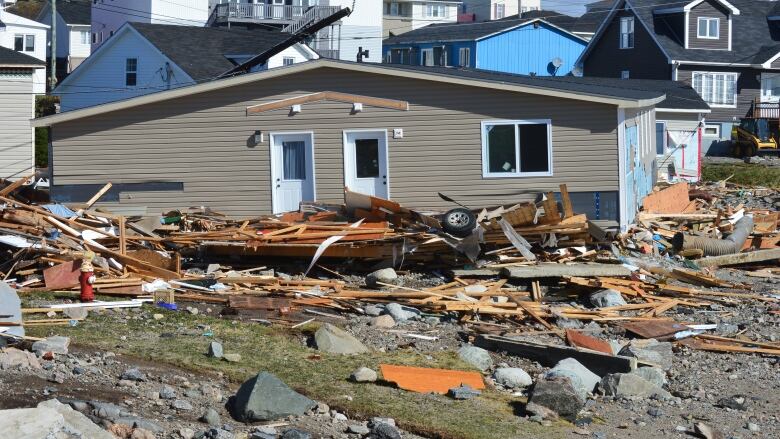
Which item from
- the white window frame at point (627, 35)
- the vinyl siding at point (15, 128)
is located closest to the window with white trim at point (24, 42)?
the white window frame at point (627, 35)

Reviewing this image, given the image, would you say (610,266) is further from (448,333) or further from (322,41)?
(322,41)

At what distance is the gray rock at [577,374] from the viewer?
11.5 m

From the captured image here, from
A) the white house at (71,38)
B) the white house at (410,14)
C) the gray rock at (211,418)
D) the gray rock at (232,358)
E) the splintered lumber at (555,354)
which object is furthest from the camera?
the white house at (410,14)

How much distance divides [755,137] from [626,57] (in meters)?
9.21

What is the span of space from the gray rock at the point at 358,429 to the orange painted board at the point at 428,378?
52.3 inches

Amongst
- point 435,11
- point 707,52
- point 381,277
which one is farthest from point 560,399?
point 435,11

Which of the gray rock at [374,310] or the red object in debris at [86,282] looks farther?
the gray rock at [374,310]

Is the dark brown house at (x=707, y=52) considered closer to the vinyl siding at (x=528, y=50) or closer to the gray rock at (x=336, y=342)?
the vinyl siding at (x=528, y=50)

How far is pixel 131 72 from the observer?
44.4 metres

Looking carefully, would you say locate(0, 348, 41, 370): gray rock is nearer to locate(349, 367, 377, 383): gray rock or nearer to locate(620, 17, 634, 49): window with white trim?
locate(349, 367, 377, 383): gray rock

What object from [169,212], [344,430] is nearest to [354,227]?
[169,212]

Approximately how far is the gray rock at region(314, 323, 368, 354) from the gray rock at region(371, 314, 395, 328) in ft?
4.39

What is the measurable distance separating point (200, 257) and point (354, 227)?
2.53 meters

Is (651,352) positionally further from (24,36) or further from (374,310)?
(24,36)
